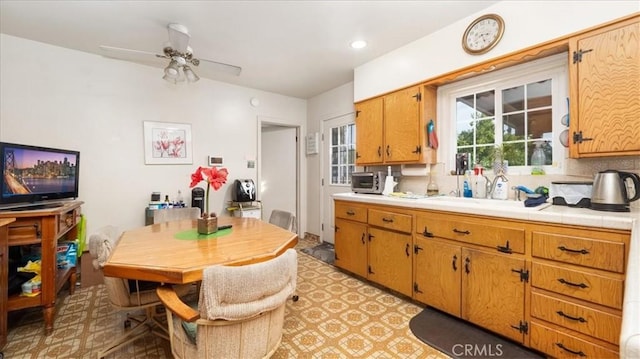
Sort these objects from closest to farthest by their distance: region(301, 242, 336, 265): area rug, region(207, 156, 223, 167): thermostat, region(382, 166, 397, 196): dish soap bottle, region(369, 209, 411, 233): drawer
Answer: region(369, 209, 411, 233): drawer → region(382, 166, 397, 196): dish soap bottle → region(301, 242, 336, 265): area rug → region(207, 156, 223, 167): thermostat

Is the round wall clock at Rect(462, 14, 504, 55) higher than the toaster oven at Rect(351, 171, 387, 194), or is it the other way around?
the round wall clock at Rect(462, 14, 504, 55)

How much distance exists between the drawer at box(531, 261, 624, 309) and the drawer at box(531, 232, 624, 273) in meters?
0.06

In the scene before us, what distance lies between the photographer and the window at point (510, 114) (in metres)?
2.12

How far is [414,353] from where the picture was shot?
1742mm

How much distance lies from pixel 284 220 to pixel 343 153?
2031mm

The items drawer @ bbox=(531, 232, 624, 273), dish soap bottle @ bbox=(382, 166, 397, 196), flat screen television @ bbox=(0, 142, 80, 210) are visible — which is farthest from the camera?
dish soap bottle @ bbox=(382, 166, 397, 196)

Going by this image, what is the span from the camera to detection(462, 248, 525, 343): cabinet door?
1.75 m

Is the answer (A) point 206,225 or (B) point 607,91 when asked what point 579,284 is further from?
(A) point 206,225

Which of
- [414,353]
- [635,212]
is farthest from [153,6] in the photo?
[635,212]

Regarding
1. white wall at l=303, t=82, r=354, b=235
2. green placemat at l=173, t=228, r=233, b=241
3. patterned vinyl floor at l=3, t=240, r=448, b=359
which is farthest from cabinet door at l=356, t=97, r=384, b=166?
green placemat at l=173, t=228, r=233, b=241

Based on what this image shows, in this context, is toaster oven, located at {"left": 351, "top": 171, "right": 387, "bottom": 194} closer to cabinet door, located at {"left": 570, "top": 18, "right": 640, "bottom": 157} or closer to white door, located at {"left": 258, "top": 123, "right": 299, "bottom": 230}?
cabinet door, located at {"left": 570, "top": 18, "right": 640, "bottom": 157}

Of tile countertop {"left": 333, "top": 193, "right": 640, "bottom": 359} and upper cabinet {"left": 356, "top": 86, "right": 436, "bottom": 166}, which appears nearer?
tile countertop {"left": 333, "top": 193, "right": 640, "bottom": 359}

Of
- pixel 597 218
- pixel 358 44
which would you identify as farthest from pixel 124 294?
pixel 358 44

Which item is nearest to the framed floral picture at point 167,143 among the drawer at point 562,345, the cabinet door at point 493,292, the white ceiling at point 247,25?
the white ceiling at point 247,25
